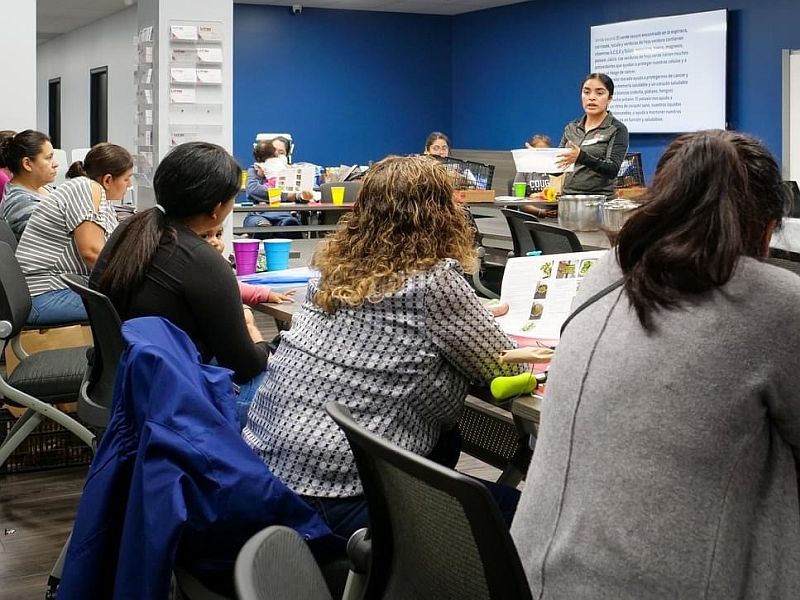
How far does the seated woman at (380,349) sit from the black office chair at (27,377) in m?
1.44

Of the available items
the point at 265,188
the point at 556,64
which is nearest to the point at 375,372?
the point at 265,188

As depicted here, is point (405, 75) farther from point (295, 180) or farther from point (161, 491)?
point (161, 491)

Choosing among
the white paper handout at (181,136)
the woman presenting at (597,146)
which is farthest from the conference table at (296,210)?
the woman presenting at (597,146)

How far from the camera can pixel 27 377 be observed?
3246 mm

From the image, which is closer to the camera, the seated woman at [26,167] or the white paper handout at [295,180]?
the seated woman at [26,167]

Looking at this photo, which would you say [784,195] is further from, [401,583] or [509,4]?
[509,4]

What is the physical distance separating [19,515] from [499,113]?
9823mm

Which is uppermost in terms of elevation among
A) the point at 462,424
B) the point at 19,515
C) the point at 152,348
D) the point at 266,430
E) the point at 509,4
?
the point at 509,4

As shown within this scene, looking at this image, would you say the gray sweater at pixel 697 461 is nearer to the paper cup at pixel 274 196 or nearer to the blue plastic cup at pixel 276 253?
the blue plastic cup at pixel 276 253

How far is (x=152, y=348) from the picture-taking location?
1499 millimetres

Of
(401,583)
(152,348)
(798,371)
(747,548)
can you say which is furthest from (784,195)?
(152,348)

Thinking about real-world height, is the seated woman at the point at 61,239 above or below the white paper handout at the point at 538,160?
below

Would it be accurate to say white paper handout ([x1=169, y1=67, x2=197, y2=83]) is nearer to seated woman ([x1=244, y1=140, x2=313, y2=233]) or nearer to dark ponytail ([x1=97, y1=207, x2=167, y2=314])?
seated woman ([x1=244, y1=140, x2=313, y2=233])

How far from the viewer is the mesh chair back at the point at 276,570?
950 millimetres
